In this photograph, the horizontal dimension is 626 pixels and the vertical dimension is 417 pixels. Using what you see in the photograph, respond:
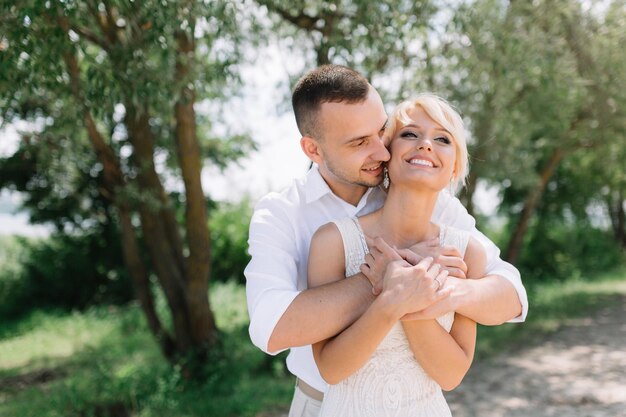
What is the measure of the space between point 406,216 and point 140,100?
2.72 m

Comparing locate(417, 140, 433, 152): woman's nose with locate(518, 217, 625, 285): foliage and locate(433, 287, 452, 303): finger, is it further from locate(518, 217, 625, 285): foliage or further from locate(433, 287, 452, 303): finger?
locate(518, 217, 625, 285): foliage

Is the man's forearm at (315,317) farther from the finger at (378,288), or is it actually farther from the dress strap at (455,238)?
the dress strap at (455,238)

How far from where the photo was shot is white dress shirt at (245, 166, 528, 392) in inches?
73.2

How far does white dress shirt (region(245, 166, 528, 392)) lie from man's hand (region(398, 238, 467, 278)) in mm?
168

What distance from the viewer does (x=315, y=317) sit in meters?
1.80

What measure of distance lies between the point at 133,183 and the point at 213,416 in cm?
261

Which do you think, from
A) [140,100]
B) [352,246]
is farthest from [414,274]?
[140,100]

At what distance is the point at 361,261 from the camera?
2010mm

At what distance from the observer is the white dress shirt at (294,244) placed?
1.86 meters

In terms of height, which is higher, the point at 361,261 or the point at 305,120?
the point at 305,120

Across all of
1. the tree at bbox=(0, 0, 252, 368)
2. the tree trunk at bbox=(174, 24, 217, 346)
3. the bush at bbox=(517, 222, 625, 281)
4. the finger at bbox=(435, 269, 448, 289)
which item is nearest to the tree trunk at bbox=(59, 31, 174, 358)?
the tree at bbox=(0, 0, 252, 368)

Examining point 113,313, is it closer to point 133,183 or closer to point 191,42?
point 133,183

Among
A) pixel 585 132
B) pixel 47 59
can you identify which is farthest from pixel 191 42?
pixel 585 132

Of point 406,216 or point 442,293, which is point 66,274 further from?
point 442,293
